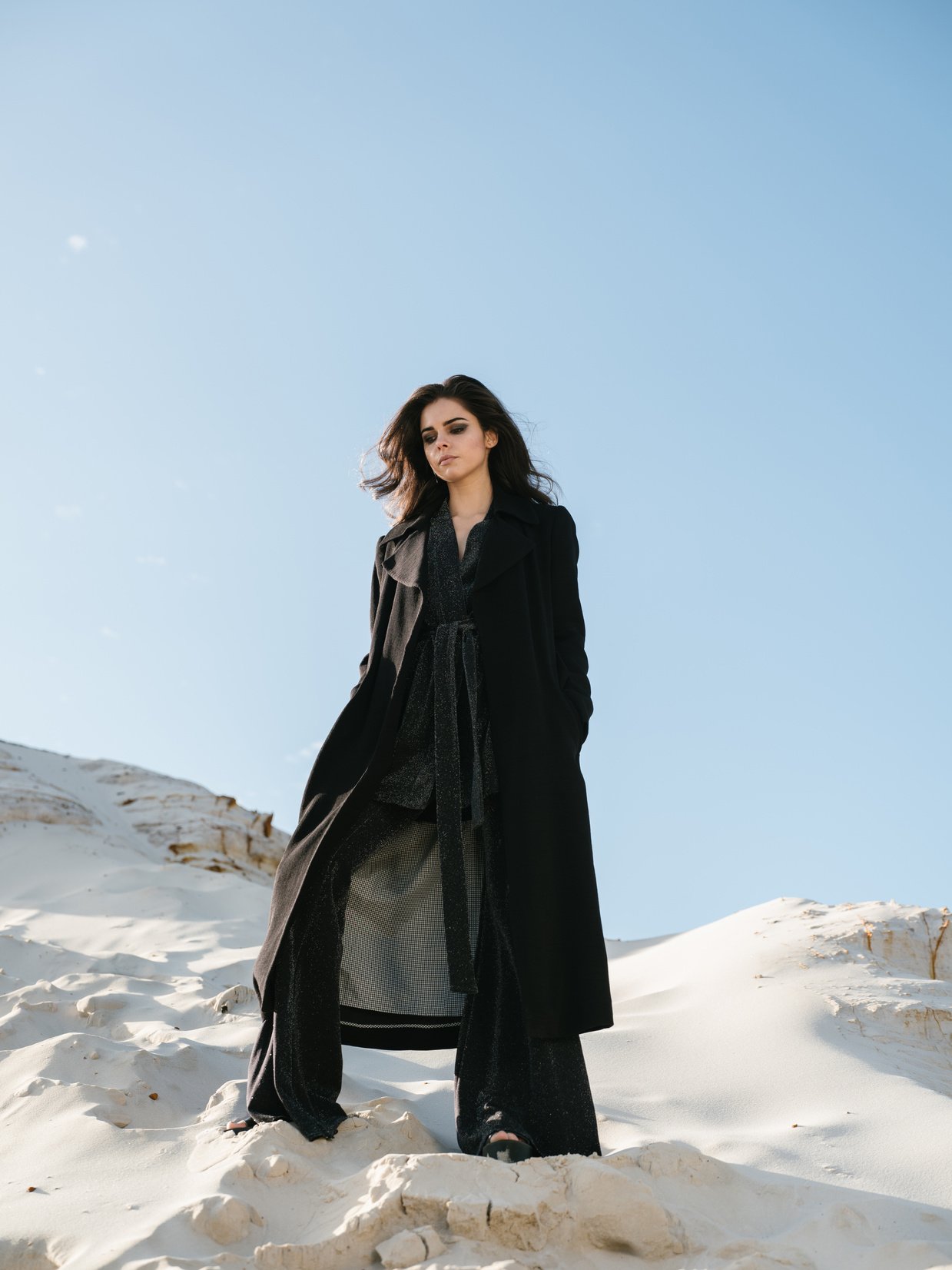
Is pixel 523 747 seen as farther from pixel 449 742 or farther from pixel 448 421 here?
pixel 448 421

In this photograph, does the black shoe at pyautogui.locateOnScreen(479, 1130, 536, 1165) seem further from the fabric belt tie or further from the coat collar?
the coat collar

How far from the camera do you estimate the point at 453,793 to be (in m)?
2.70

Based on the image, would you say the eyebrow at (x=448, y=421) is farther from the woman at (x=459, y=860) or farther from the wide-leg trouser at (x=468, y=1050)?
the wide-leg trouser at (x=468, y=1050)

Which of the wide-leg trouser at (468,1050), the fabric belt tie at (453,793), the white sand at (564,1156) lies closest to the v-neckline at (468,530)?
the fabric belt tie at (453,793)

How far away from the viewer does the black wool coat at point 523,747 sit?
255cm

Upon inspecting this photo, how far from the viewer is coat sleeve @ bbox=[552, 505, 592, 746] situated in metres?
2.89

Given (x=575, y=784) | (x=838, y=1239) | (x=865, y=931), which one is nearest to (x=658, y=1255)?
(x=838, y=1239)

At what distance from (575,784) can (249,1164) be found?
1076 millimetres

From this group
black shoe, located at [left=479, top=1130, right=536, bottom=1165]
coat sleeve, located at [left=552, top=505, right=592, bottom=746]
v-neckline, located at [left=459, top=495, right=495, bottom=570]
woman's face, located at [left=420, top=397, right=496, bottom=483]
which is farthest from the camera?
woman's face, located at [left=420, top=397, right=496, bottom=483]

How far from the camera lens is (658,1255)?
6.52ft

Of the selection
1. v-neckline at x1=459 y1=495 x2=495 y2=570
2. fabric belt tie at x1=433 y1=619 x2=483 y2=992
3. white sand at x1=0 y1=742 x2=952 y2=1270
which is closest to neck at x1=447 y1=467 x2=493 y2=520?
v-neckline at x1=459 y1=495 x2=495 y2=570

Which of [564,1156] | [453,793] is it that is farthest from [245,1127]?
[453,793]

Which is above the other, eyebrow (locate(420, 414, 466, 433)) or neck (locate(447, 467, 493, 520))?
eyebrow (locate(420, 414, 466, 433))

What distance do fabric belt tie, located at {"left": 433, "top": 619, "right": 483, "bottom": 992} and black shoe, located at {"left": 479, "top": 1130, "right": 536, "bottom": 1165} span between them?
34 centimetres
